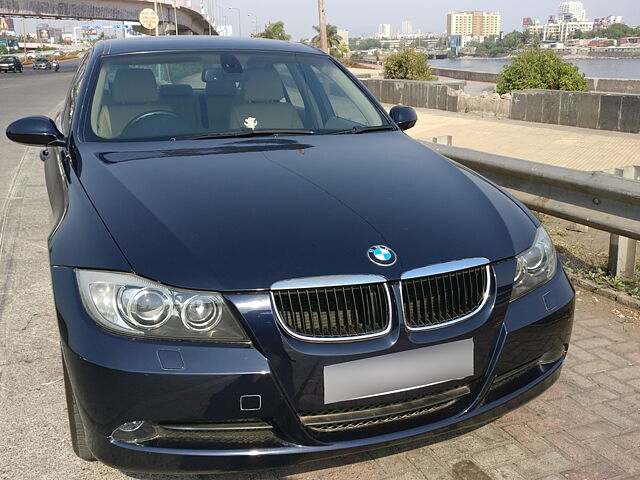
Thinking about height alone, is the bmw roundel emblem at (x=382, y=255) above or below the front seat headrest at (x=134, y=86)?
below

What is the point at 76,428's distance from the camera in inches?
99.7

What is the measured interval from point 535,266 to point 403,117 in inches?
72.6

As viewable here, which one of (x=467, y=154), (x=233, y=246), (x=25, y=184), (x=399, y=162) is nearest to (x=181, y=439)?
(x=233, y=246)

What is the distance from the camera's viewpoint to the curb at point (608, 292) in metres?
4.33

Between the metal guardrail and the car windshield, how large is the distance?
1.32m

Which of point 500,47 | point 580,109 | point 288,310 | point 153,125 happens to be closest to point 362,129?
point 153,125

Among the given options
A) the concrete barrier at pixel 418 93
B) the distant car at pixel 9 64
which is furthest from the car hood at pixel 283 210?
the distant car at pixel 9 64

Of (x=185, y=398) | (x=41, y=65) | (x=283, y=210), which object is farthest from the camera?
(x=41, y=65)

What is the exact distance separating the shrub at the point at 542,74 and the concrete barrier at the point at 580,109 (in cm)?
200

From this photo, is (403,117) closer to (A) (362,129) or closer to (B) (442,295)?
(A) (362,129)

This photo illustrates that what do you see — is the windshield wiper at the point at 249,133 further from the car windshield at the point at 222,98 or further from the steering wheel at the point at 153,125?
the steering wheel at the point at 153,125

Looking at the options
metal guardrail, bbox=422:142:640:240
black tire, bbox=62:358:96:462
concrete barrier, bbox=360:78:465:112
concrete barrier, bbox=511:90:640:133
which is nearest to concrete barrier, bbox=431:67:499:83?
concrete barrier, bbox=360:78:465:112

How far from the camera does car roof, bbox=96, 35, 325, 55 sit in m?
4.18

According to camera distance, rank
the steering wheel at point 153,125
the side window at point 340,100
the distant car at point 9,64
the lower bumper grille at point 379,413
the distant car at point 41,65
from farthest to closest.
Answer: the distant car at point 41,65 < the distant car at point 9,64 < the side window at point 340,100 < the steering wheel at point 153,125 < the lower bumper grille at point 379,413
